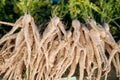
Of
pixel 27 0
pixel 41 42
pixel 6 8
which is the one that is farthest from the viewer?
pixel 6 8

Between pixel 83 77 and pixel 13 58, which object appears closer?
pixel 13 58

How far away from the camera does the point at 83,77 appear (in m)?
1.42

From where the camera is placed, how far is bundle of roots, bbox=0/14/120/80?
129cm

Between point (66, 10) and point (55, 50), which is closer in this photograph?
point (55, 50)

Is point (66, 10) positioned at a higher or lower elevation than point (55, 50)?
higher

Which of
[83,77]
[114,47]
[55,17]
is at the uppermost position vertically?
[55,17]

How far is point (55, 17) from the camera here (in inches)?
51.9

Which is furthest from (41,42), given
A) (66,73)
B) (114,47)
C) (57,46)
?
(114,47)

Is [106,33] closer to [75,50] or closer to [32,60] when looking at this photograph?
[75,50]

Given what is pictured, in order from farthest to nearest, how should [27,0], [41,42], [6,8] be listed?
[6,8] → [27,0] → [41,42]

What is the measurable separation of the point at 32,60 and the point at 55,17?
212 millimetres

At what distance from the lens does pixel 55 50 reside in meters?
1.29

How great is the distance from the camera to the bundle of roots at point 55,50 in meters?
1.29

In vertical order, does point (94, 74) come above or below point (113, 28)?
below
